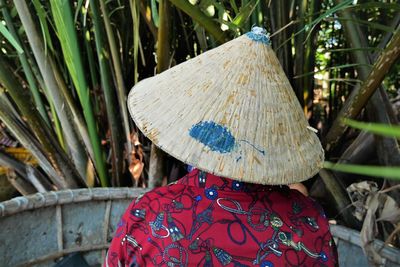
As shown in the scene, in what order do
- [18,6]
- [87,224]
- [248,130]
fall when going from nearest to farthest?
[248,130], [18,6], [87,224]

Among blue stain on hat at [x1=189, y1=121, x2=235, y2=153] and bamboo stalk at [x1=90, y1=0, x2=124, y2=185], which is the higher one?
blue stain on hat at [x1=189, y1=121, x2=235, y2=153]

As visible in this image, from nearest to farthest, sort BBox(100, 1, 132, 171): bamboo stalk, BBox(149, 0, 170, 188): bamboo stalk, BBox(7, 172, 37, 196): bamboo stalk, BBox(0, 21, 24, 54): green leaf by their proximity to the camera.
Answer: BBox(0, 21, 24, 54): green leaf < BBox(149, 0, 170, 188): bamboo stalk < BBox(100, 1, 132, 171): bamboo stalk < BBox(7, 172, 37, 196): bamboo stalk

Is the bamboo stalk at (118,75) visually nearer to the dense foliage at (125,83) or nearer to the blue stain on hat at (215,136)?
the dense foliage at (125,83)

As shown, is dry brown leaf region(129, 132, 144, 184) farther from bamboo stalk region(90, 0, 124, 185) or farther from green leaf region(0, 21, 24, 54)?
green leaf region(0, 21, 24, 54)

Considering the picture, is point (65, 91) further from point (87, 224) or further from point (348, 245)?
point (348, 245)

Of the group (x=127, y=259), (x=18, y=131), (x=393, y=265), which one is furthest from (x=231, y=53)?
(x=18, y=131)

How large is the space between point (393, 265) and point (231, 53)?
0.59 meters

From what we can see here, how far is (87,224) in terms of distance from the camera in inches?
44.9

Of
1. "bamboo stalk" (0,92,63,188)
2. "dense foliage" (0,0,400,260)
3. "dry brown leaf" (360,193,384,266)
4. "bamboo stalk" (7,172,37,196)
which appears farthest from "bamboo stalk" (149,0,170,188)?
"dry brown leaf" (360,193,384,266)

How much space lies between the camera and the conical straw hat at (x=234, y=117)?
1.59 feet

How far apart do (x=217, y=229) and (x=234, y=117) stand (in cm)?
13

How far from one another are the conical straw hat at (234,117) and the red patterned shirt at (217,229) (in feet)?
0.18

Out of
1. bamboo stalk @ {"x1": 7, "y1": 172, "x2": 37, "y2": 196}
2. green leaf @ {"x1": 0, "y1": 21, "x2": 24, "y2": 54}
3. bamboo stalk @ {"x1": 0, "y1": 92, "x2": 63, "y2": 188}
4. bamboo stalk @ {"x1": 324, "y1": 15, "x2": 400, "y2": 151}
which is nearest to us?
green leaf @ {"x1": 0, "y1": 21, "x2": 24, "y2": 54}

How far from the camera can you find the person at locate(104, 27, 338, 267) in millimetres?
493
